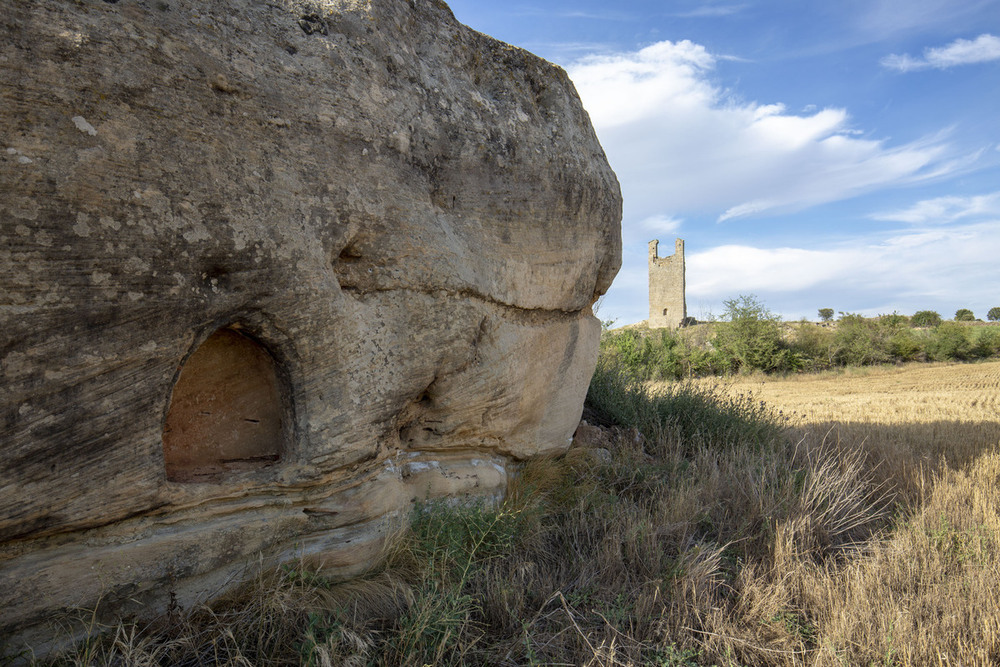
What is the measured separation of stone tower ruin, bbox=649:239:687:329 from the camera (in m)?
35.0

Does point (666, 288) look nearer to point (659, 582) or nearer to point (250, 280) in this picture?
point (659, 582)

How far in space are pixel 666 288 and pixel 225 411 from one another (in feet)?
114

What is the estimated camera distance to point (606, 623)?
2938mm

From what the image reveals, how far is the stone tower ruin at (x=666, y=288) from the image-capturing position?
35.0 metres

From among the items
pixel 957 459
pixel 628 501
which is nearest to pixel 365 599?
pixel 628 501

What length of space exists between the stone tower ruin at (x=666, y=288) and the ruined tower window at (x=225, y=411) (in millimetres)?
32924

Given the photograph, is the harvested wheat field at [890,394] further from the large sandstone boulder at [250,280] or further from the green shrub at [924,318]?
the green shrub at [924,318]

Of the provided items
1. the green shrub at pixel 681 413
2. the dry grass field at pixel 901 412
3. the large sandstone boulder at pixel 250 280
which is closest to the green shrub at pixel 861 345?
the dry grass field at pixel 901 412

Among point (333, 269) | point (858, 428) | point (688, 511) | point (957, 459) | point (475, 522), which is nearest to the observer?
point (333, 269)

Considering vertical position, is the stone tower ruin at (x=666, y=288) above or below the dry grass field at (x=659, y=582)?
above

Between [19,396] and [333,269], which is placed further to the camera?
[333,269]

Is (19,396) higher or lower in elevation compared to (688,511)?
higher

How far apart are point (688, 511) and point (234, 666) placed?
2.85m

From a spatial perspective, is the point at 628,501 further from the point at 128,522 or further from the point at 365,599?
the point at 128,522
